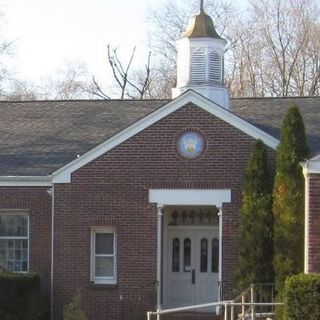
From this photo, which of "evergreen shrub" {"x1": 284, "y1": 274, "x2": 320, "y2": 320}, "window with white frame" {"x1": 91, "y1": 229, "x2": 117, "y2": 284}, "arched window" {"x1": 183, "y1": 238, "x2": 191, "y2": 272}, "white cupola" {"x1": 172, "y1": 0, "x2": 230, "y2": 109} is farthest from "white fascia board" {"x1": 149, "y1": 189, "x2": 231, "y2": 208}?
"evergreen shrub" {"x1": 284, "y1": 274, "x2": 320, "y2": 320}

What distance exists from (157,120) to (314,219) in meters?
5.08

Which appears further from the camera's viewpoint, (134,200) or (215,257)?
(215,257)

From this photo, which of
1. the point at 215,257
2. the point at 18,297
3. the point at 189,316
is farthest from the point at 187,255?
the point at 18,297

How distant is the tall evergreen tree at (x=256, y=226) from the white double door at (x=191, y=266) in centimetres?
222

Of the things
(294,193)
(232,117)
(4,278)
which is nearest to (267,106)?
(232,117)

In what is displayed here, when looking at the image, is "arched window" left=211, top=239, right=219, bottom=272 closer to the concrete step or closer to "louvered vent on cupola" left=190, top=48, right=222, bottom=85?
the concrete step

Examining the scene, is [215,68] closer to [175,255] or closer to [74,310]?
[175,255]

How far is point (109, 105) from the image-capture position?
28375mm

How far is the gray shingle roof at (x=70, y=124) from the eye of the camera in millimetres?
24906

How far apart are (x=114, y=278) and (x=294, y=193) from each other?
16.3 feet

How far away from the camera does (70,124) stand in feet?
89.4

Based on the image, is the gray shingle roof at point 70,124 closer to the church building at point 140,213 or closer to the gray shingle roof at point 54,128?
the gray shingle roof at point 54,128

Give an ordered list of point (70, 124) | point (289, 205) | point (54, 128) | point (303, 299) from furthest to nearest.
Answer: point (70, 124) < point (54, 128) < point (289, 205) < point (303, 299)

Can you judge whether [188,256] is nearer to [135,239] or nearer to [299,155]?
[135,239]
